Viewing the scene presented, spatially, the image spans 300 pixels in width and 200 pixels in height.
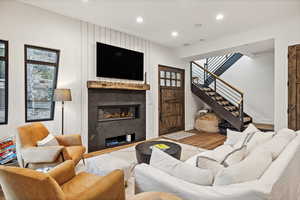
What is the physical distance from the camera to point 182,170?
1.25 m

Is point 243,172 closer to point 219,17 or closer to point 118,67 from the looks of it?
point 219,17

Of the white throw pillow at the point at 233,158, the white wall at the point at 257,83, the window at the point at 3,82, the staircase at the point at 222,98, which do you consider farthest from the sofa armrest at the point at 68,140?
the white wall at the point at 257,83

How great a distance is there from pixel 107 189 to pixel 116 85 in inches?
125

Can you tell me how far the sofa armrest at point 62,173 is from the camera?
1.56 metres

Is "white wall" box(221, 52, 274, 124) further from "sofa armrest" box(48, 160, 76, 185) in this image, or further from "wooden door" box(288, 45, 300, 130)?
"sofa armrest" box(48, 160, 76, 185)

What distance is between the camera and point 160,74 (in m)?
5.45

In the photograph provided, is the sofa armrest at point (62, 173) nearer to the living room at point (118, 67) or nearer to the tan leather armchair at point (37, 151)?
the living room at point (118, 67)

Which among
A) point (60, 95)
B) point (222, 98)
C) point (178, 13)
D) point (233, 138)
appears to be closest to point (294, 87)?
point (233, 138)

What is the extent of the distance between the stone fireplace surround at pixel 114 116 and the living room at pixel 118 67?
1.0 inches

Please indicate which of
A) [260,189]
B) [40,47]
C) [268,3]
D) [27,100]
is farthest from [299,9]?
[27,100]

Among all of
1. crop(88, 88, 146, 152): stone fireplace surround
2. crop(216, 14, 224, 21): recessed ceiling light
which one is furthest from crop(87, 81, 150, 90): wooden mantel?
crop(216, 14, 224, 21): recessed ceiling light

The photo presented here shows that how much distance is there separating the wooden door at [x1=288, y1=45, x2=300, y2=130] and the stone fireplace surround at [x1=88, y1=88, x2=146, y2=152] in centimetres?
354

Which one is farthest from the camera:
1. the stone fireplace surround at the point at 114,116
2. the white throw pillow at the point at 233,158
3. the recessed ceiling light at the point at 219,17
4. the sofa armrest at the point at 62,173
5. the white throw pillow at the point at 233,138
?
the stone fireplace surround at the point at 114,116

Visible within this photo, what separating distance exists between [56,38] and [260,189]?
3.96 meters
